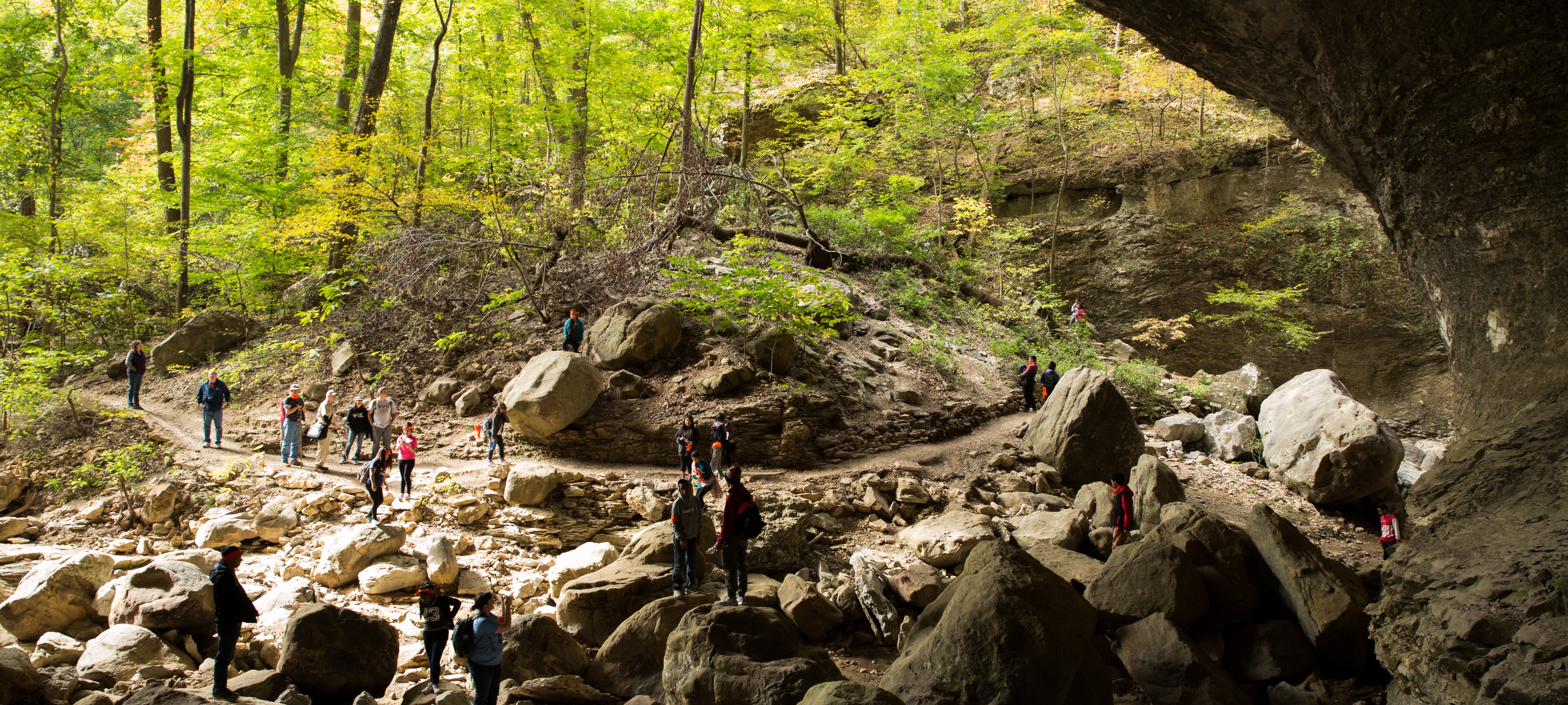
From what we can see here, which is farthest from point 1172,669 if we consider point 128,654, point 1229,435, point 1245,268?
point 1245,268

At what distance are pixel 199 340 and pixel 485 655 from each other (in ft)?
52.8

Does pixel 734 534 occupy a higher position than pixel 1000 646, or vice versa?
pixel 734 534

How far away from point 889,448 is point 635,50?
1203cm

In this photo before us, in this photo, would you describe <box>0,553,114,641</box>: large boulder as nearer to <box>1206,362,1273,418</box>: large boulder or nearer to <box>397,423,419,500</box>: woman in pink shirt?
<box>397,423,419,500</box>: woman in pink shirt

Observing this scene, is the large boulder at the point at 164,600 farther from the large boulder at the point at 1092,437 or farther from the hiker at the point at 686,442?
the large boulder at the point at 1092,437

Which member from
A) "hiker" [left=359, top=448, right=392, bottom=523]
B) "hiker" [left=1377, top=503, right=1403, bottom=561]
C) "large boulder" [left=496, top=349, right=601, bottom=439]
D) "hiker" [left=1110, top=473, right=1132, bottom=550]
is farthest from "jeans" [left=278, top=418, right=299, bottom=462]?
"hiker" [left=1377, top=503, right=1403, bottom=561]

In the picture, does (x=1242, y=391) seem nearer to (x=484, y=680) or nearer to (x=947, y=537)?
(x=947, y=537)

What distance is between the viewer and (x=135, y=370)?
42.6 feet

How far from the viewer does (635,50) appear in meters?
17.4

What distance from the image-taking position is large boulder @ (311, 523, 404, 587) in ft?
25.6

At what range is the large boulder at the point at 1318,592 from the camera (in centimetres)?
619

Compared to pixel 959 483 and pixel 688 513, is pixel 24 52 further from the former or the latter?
pixel 959 483

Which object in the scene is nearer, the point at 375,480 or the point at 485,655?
the point at 485,655

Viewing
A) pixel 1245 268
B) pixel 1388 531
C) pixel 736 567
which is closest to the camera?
pixel 736 567
